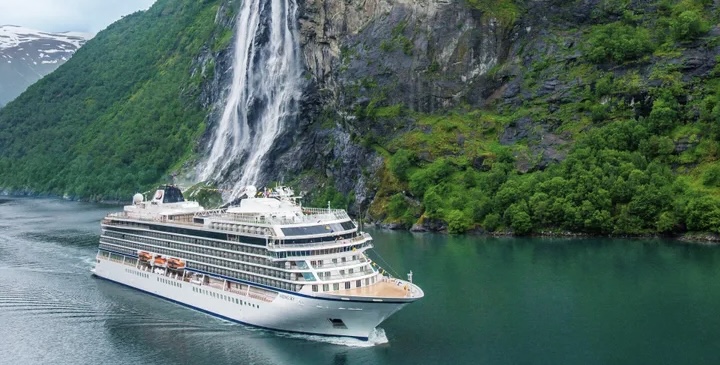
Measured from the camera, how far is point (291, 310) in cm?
4519

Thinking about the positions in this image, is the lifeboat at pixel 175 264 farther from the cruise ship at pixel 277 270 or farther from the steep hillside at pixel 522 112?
the steep hillside at pixel 522 112

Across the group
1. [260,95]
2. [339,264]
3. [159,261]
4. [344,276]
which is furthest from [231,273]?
[260,95]

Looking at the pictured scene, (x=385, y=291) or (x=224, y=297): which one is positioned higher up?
(x=385, y=291)

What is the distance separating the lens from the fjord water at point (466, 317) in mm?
42625

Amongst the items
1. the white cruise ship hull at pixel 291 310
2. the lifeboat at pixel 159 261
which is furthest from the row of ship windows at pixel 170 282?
the lifeboat at pixel 159 261

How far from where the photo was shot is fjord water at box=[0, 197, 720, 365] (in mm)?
42625

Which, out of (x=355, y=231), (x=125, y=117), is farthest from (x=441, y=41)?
(x=125, y=117)

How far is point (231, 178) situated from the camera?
138375 millimetres

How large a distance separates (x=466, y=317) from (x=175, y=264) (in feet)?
78.6

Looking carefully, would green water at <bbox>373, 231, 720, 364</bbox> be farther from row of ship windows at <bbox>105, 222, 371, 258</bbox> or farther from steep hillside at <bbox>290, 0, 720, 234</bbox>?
steep hillside at <bbox>290, 0, 720, 234</bbox>

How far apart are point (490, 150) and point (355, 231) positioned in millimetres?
60389

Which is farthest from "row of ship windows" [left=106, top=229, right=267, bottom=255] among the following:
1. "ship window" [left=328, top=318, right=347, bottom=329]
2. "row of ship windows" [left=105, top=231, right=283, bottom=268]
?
"ship window" [left=328, top=318, right=347, bottom=329]

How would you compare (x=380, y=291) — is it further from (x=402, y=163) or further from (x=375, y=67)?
(x=375, y=67)

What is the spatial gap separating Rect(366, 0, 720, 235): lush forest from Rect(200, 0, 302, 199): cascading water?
24705 mm
